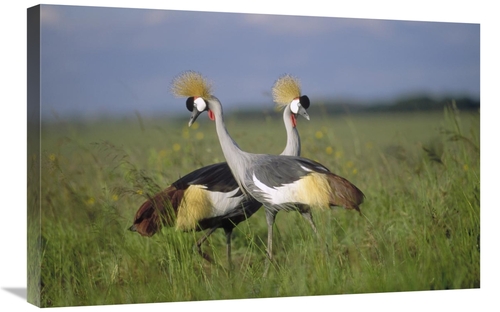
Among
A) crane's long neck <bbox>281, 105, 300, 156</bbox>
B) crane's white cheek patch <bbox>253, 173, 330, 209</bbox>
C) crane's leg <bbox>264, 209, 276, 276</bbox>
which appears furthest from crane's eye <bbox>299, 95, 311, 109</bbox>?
crane's leg <bbox>264, 209, 276, 276</bbox>

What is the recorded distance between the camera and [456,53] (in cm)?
962

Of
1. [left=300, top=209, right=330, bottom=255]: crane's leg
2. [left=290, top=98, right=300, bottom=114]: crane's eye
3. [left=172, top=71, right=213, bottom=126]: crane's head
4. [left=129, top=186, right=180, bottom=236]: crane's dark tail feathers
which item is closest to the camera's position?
[left=129, top=186, right=180, bottom=236]: crane's dark tail feathers

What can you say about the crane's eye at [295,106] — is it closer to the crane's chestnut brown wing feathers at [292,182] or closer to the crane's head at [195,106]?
the crane's chestnut brown wing feathers at [292,182]

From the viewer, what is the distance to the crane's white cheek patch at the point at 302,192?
8.85 meters

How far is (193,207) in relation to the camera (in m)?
8.73

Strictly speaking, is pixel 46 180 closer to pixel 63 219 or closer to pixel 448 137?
pixel 63 219

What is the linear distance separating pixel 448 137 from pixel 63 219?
3.34m

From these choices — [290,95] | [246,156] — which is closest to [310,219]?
[246,156]

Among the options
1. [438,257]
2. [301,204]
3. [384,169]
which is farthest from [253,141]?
[438,257]

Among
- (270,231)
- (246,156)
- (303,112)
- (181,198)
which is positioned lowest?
(270,231)

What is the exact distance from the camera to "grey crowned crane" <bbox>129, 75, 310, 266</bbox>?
341 inches

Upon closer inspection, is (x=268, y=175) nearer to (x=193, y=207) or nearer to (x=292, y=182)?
(x=292, y=182)

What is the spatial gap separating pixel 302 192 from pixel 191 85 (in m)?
1.20

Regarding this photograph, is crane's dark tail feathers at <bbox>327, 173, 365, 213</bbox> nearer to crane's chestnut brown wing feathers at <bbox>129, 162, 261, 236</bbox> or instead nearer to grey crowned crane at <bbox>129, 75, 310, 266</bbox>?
grey crowned crane at <bbox>129, 75, 310, 266</bbox>
